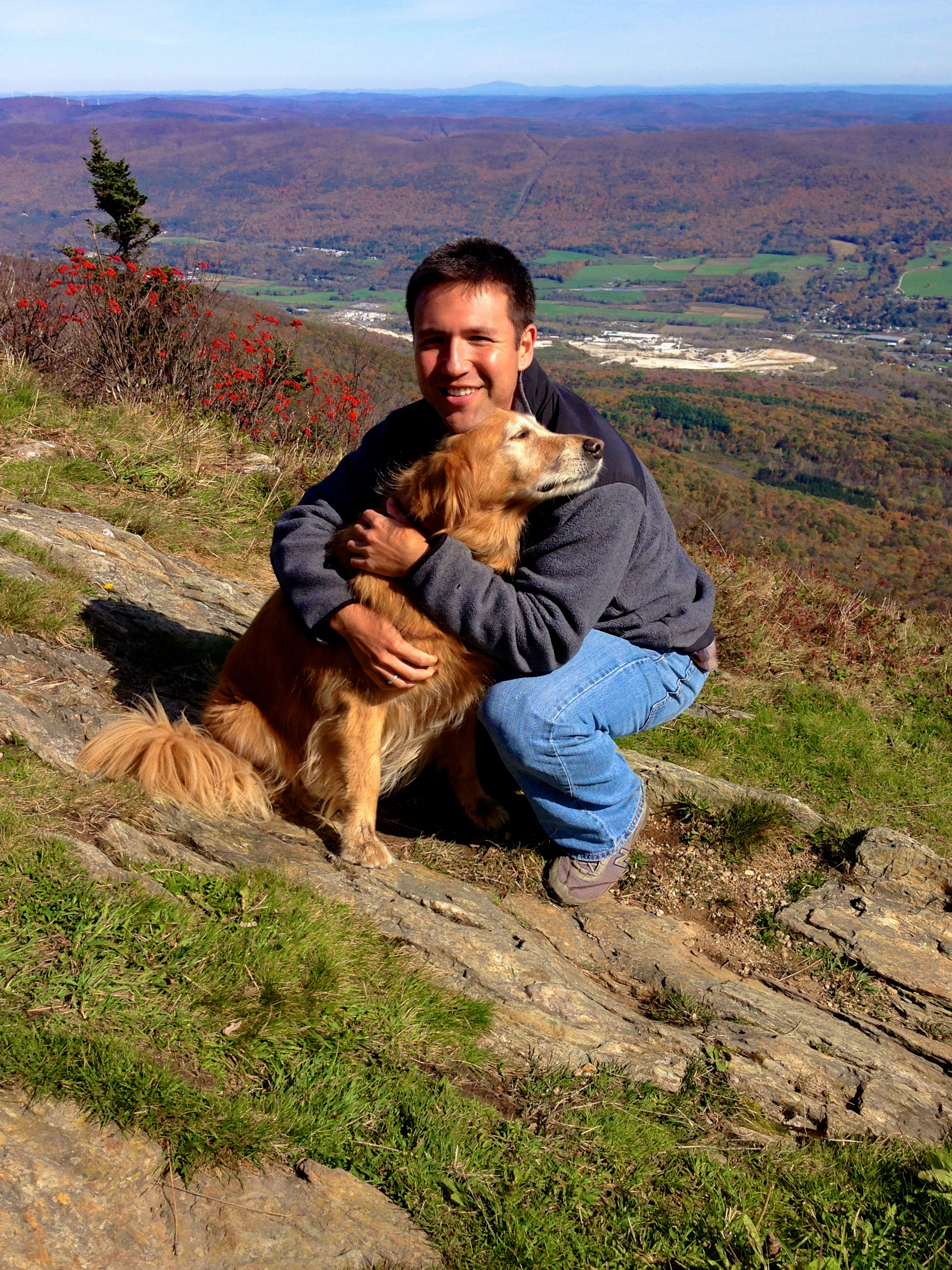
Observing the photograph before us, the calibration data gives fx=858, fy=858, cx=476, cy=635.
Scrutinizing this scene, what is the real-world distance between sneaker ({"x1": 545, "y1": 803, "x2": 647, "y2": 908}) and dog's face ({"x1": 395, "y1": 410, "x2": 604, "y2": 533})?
4.38 ft

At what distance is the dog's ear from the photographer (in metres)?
2.91

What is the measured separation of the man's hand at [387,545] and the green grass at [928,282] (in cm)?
12352

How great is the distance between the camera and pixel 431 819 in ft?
12.2

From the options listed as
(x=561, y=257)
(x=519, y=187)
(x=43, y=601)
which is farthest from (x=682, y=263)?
(x=43, y=601)

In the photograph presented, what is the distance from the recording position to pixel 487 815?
11.7 ft

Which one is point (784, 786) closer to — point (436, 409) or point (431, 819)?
point (431, 819)

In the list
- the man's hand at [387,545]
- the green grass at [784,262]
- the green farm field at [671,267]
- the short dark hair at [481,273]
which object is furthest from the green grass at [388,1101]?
the green grass at [784,262]

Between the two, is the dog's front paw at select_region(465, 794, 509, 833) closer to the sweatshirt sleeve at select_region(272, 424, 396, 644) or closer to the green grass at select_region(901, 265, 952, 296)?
the sweatshirt sleeve at select_region(272, 424, 396, 644)

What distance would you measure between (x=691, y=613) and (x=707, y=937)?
1226 millimetres

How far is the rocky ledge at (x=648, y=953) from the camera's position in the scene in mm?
2400

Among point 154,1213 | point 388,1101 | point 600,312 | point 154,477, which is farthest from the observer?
point 600,312

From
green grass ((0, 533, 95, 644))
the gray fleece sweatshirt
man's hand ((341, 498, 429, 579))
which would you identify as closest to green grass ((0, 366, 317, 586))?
green grass ((0, 533, 95, 644))

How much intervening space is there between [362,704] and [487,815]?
2.64 feet

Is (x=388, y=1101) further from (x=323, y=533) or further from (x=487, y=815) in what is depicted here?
(x=323, y=533)
